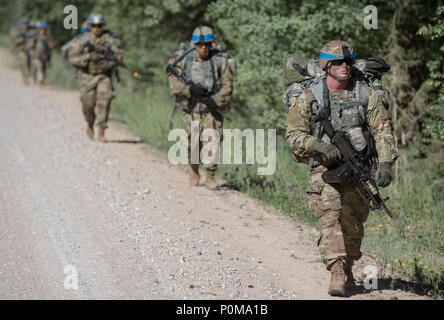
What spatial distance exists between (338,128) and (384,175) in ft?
1.86

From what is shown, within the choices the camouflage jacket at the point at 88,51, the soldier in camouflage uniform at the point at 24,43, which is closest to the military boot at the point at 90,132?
the camouflage jacket at the point at 88,51

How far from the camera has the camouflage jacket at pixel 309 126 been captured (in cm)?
570

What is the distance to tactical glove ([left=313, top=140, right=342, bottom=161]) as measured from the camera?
5.48 metres

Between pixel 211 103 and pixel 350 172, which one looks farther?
pixel 211 103

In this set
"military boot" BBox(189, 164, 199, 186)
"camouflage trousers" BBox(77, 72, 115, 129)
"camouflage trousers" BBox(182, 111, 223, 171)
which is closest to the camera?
"camouflage trousers" BBox(182, 111, 223, 171)

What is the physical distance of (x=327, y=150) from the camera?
550 cm

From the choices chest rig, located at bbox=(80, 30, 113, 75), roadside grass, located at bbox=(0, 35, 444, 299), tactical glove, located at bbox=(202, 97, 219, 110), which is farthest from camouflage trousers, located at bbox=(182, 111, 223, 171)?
chest rig, located at bbox=(80, 30, 113, 75)

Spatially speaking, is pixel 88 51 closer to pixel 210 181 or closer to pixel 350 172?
pixel 210 181

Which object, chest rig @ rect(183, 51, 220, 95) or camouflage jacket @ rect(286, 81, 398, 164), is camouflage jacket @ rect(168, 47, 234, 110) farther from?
camouflage jacket @ rect(286, 81, 398, 164)

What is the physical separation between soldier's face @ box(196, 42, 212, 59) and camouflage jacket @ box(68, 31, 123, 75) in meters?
3.14

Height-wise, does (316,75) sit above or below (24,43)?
below

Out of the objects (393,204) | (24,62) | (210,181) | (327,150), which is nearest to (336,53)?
(327,150)

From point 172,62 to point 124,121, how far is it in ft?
19.5

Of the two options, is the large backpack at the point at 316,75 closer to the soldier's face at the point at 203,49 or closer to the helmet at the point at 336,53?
the helmet at the point at 336,53
